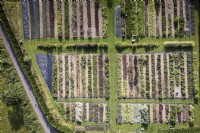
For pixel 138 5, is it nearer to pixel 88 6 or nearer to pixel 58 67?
pixel 88 6

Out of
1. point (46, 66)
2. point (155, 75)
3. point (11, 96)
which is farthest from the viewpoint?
point (46, 66)

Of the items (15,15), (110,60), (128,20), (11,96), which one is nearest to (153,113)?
(110,60)

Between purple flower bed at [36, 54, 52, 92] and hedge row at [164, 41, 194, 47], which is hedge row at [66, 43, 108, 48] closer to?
purple flower bed at [36, 54, 52, 92]

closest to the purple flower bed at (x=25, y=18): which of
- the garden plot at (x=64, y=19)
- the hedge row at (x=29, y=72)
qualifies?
the garden plot at (x=64, y=19)

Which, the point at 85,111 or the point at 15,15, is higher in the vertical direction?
the point at 15,15

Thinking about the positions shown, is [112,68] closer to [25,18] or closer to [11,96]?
[25,18]

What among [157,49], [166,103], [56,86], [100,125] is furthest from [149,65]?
[56,86]
